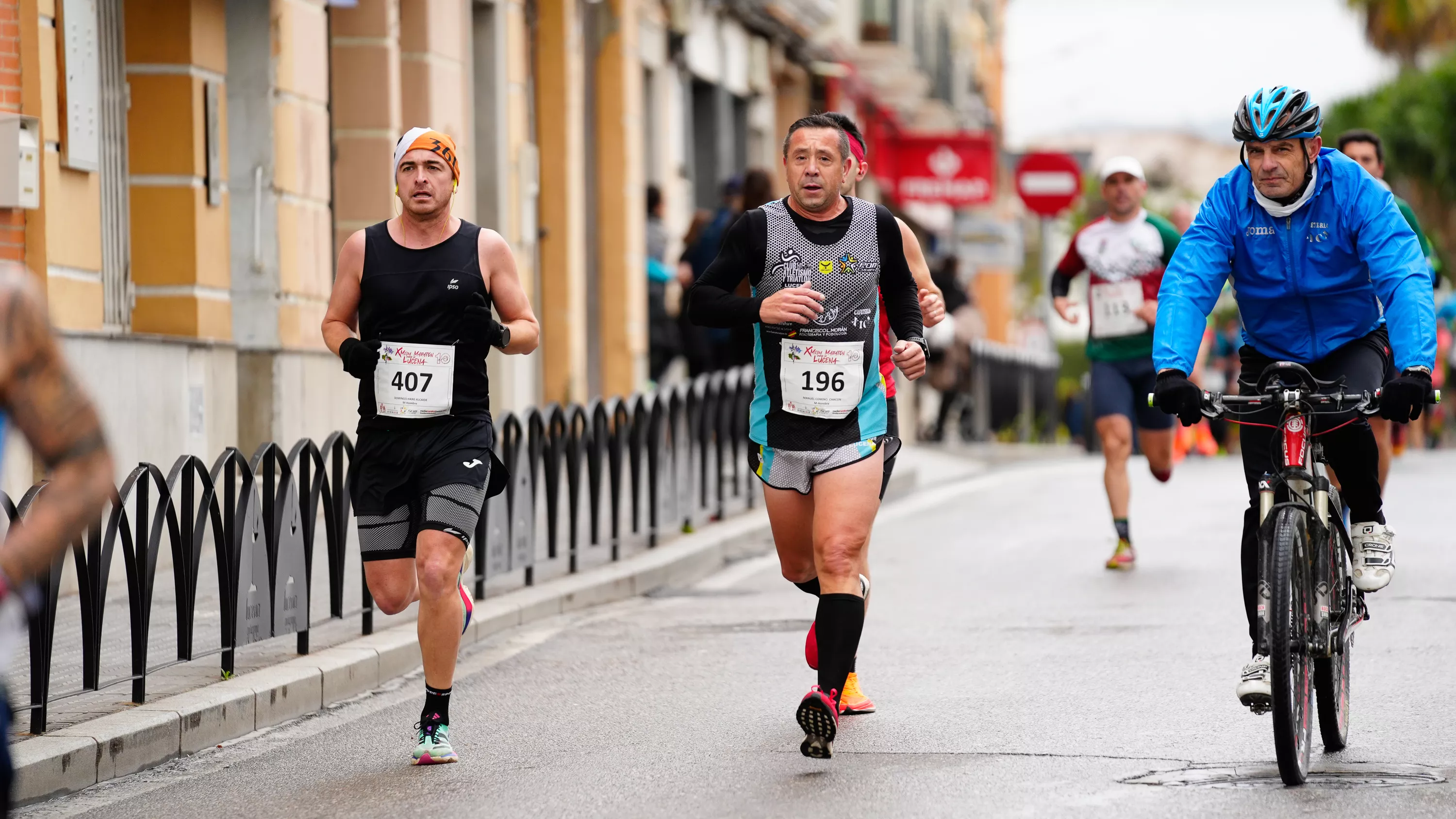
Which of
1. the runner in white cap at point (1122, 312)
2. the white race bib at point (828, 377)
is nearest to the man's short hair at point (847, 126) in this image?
the white race bib at point (828, 377)

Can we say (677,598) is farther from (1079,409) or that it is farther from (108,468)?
(1079,409)

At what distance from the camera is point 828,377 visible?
7008 mm

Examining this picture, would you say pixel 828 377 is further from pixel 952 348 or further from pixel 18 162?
pixel 952 348

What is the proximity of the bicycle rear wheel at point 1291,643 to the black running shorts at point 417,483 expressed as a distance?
2.34m

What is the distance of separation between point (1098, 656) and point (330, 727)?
2.94 meters

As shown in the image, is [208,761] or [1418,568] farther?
[1418,568]

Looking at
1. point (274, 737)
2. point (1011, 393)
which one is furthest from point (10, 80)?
point (1011, 393)

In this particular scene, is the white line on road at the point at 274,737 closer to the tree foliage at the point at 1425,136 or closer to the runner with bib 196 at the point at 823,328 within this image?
the runner with bib 196 at the point at 823,328

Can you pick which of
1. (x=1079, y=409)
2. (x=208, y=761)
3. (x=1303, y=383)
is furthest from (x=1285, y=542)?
(x=1079, y=409)

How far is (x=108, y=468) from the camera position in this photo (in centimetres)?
361

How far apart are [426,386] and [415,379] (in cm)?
4

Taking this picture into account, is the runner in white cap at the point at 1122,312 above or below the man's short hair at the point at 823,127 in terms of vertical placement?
below

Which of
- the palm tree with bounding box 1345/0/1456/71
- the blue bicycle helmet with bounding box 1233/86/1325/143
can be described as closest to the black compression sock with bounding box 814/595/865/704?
the blue bicycle helmet with bounding box 1233/86/1325/143

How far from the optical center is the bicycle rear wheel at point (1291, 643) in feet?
19.7
